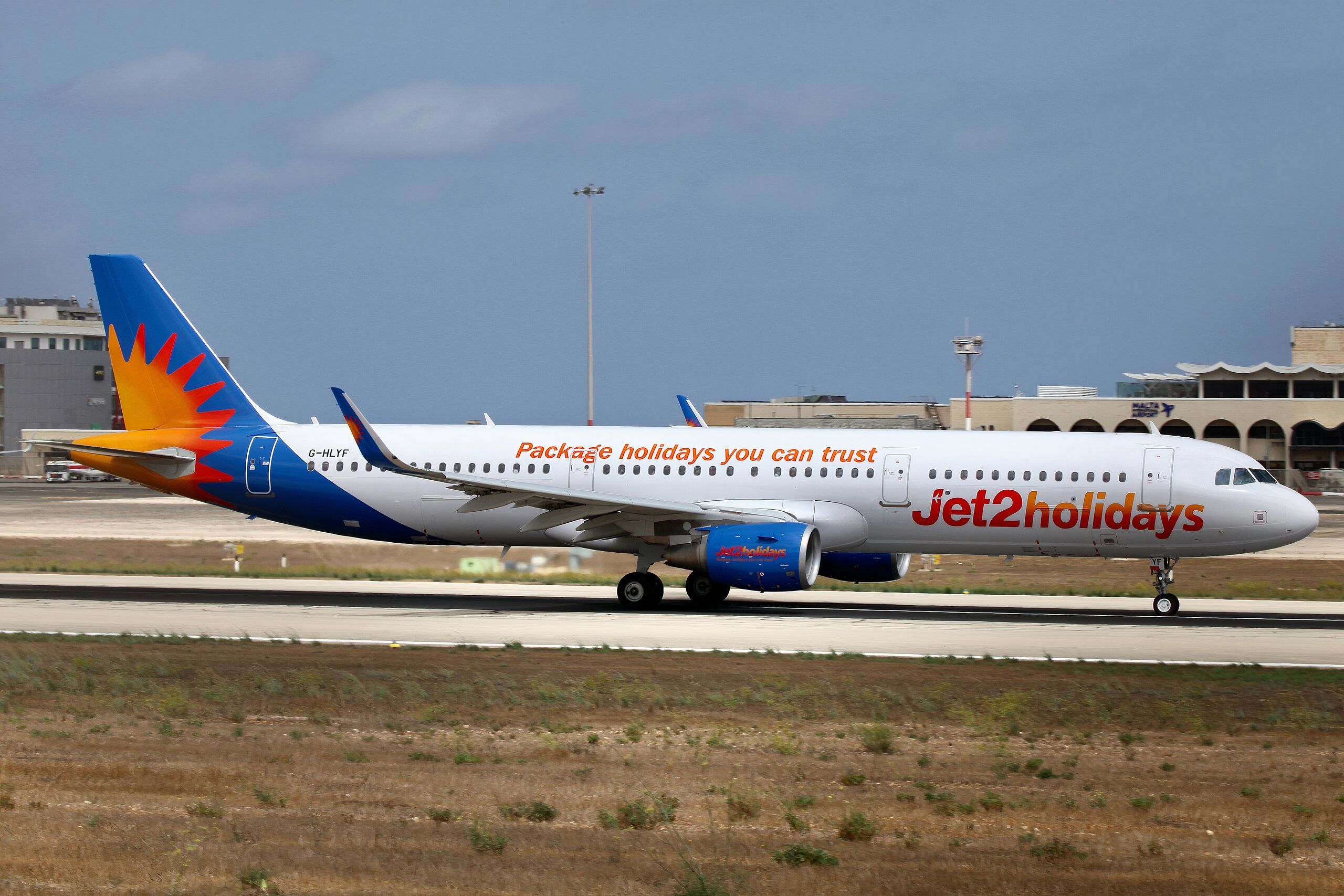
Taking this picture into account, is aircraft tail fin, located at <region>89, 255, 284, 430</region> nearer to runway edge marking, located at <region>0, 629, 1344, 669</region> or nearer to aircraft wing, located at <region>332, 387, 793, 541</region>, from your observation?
aircraft wing, located at <region>332, 387, 793, 541</region>

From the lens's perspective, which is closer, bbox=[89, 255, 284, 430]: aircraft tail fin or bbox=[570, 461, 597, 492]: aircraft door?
bbox=[570, 461, 597, 492]: aircraft door

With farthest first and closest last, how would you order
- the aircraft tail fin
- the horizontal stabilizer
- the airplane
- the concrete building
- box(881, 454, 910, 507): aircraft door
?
the concrete building
the aircraft tail fin
the horizontal stabilizer
box(881, 454, 910, 507): aircraft door
the airplane

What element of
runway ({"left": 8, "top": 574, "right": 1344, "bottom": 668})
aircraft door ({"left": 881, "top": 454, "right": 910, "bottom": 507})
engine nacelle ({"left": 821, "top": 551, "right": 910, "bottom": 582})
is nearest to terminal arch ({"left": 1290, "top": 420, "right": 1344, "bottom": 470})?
runway ({"left": 8, "top": 574, "right": 1344, "bottom": 668})

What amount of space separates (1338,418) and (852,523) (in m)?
76.9

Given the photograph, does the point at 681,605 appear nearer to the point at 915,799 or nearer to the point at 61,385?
the point at 915,799

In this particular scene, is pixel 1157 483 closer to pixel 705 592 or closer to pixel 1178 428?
pixel 705 592

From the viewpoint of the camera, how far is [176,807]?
10.8 meters

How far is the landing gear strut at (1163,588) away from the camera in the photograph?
26672 millimetres

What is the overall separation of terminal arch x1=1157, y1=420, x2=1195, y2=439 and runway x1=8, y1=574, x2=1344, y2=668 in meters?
63.3

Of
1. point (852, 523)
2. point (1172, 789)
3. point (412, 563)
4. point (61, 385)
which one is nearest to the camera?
point (1172, 789)

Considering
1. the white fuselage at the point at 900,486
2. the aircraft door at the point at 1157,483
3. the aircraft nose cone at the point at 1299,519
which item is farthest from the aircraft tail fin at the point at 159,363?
the aircraft nose cone at the point at 1299,519

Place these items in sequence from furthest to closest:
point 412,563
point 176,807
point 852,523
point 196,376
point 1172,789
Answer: point 412,563 → point 196,376 → point 852,523 → point 1172,789 → point 176,807

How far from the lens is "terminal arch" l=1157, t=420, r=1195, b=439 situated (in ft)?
296

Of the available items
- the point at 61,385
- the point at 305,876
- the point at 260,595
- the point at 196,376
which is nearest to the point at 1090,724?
the point at 305,876
